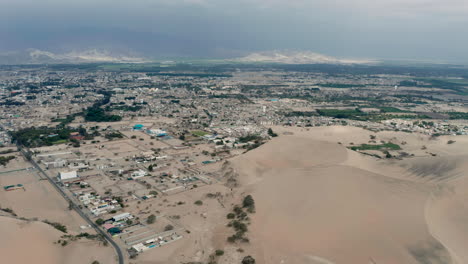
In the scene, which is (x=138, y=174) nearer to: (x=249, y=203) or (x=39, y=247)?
(x=249, y=203)

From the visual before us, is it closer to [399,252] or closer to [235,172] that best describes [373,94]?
[235,172]

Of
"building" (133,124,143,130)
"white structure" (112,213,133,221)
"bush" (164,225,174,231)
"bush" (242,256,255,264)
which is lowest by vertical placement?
"bush" (164,225,174,231)

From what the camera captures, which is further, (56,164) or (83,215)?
(56,164)

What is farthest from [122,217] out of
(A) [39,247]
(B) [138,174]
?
(B) [138,174]

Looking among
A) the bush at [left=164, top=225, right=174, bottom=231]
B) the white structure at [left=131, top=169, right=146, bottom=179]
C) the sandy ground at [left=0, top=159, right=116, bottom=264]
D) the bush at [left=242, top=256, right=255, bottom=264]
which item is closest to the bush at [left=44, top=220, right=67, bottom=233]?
the sandy ground at [left=0, top=159, right=116, bottom=264]

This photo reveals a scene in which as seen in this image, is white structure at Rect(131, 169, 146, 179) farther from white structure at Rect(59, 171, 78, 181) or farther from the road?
the road

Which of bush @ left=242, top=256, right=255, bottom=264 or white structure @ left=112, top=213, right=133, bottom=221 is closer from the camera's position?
bush @ left=242, top=256, right=255, bottom=264

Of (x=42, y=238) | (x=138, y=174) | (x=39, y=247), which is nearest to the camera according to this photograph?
(x=39, y=247)

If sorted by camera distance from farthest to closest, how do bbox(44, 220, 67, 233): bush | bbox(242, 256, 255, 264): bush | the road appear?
bbox(44, 220, 67, 233): bush
the road
bbox(242, 256, 255, 264): bush

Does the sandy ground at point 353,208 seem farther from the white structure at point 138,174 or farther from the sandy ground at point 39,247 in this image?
the sandy ground at point 39,247

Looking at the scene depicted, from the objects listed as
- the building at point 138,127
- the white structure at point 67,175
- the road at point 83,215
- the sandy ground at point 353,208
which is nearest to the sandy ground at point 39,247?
the road at point 83,215
